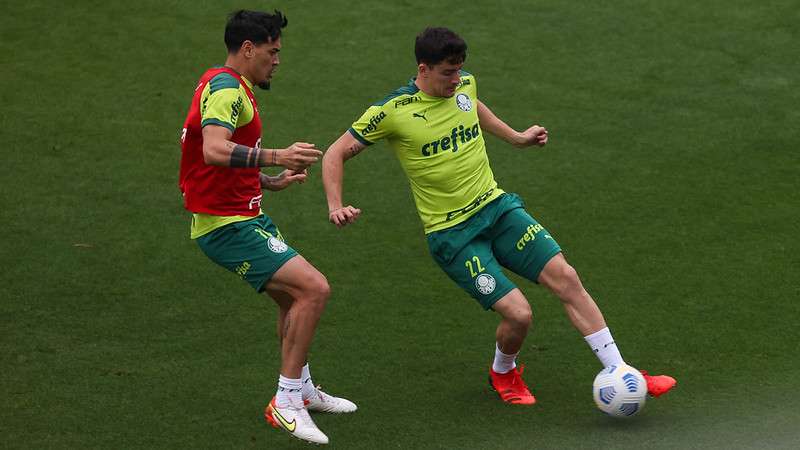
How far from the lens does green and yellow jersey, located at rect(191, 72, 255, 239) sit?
22.9 feet

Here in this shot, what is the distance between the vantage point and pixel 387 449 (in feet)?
23.5

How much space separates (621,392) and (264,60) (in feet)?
9.25

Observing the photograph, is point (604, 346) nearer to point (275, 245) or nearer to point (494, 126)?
point (494, 126)

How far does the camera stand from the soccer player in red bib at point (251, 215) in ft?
23.8

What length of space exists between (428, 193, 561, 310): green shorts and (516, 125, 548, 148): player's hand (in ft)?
1.65

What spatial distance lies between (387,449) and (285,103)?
6.02 metres

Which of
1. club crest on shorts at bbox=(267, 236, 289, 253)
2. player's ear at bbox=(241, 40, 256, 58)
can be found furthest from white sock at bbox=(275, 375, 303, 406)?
player's ear at bbox=(241, 40, 256, 58)

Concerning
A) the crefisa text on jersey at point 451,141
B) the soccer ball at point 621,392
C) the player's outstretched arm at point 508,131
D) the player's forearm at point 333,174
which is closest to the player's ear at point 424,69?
the crefisa text on jersey at point 451,141

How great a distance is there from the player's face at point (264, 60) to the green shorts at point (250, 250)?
0.85 metres

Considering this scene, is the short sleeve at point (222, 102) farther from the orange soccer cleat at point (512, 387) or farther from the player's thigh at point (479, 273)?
the orange soccer cleat at point (512, 387)

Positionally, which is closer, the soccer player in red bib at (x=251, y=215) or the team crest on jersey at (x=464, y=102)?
the soccer player in red bib at (x=251, y=215)

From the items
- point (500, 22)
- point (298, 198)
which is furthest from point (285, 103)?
point (500, 22)

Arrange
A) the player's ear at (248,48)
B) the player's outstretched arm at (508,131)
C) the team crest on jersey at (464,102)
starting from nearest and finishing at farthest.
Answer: the player's ear at (248,48) → the team crest on jersey at (464,102) → the player's outstretched arm at (508,131)

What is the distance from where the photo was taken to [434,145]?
7.80 metres
